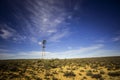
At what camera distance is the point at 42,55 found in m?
40.1

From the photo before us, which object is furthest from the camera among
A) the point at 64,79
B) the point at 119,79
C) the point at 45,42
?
the point at 45,42

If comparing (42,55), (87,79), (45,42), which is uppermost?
(45,42)

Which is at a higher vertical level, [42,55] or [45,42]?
[45,42]

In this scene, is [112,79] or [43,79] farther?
[43,79]

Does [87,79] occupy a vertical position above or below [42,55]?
below

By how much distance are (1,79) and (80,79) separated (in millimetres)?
9906

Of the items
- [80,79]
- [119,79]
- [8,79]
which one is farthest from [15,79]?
[119,79]

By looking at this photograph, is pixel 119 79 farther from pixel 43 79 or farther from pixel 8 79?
pixel 8 79

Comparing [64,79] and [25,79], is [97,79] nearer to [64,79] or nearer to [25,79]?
[64,79]

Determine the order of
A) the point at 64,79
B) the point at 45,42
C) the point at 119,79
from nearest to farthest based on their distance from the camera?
the point at 119,79 → the point at 64,79 → the point at 45,42

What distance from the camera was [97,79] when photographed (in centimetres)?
1137

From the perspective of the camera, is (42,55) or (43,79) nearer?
(43,79)

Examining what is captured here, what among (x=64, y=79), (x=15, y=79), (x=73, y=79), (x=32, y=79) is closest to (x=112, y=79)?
(x=73, y=79)

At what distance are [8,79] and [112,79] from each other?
12.9 metres
